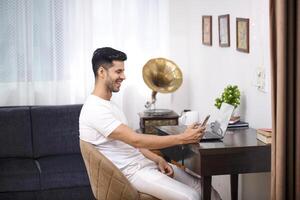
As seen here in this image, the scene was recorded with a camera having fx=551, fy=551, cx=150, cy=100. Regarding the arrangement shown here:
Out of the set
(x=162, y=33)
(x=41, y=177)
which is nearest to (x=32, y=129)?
(x=41, y=177)

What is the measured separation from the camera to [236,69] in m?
3.73

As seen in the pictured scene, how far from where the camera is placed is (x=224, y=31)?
3.91 metres

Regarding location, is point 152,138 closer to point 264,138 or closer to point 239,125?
point 264,138

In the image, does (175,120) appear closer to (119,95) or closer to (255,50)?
(119,95)

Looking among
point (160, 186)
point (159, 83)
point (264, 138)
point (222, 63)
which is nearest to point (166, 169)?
point (160, 186)

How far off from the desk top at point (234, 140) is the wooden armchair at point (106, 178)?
0.43 m

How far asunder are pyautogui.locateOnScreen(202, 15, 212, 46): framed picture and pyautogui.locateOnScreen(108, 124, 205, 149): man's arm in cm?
149

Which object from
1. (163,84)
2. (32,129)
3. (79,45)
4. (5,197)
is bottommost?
(5,197)

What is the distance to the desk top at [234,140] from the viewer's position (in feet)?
9.27

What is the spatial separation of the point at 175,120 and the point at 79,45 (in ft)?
3.35

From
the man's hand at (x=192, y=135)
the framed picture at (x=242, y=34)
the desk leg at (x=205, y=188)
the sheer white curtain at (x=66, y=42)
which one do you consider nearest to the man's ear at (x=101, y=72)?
the man's hand at (x=192, y=135)

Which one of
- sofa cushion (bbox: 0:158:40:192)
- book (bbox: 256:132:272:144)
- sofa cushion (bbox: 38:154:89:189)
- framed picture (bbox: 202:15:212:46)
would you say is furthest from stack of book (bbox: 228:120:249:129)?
sofa cushion (bbox: 0:158:40:192)

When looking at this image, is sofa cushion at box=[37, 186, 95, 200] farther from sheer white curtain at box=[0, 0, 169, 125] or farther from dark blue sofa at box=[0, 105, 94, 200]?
sheer white curtain at box=[0, 0, 169, 125]

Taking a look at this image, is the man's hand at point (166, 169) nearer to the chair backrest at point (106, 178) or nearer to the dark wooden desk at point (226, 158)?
the dark wooden desk at point (226, 158)
